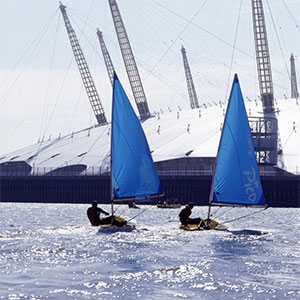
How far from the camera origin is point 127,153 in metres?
62.8

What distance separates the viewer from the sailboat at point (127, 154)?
204ft

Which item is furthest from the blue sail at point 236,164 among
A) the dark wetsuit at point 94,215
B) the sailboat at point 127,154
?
the dark wetsuit at point 94,215

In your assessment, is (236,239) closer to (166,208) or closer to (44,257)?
(44,257)

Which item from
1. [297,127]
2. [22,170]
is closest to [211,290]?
[297,127]

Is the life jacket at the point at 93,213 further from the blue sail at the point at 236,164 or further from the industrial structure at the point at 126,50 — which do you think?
the industrial structure at the point at 126,50

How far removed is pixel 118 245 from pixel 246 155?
16264 mm

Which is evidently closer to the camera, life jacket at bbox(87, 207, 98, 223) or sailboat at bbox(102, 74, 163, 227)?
life jacket at bbox(87, 207, 98, 223)

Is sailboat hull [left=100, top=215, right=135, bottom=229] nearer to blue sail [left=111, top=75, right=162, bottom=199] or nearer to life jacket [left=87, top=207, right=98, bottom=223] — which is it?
life jacket [left=87, top=207, right=98, bottom=223]

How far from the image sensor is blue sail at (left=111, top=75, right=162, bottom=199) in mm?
62219

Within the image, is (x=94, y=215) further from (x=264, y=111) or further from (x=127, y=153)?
(x=264, y=111)

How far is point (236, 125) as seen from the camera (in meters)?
61.0

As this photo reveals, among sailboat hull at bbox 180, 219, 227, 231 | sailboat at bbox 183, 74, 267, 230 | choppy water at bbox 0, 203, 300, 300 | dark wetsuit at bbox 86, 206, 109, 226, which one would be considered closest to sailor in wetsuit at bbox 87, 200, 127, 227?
dark wetsuit at bbox 86, 206, 109, 226

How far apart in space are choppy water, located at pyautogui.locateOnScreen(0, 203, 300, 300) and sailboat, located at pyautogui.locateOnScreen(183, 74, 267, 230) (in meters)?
3.29

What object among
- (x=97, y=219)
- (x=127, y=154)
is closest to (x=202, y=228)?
(x=97, y=219)
